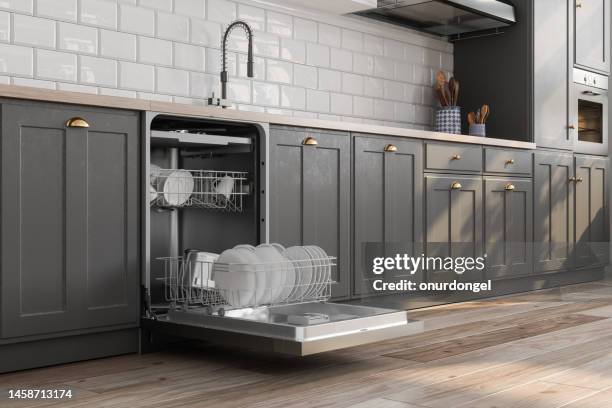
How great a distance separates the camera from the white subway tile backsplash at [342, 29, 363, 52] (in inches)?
174

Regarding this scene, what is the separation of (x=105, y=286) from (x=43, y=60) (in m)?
1.02

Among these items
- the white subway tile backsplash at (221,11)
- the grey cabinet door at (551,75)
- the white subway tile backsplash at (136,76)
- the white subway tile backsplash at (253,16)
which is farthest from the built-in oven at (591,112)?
the white subway tile backsplash at (136,76)

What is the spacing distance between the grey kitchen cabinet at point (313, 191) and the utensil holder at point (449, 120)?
145cm

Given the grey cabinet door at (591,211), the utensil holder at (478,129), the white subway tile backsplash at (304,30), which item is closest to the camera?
the white subway tile backsplash at (304,30)

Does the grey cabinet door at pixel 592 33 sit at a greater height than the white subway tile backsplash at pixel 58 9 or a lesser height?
greater

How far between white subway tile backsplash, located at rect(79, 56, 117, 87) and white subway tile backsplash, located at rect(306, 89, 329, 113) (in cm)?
117

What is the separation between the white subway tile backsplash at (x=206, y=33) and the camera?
3.62m

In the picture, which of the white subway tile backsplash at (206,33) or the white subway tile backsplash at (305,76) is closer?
the white subway tile backsplash at (206,33)

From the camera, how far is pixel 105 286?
2586 millimetres

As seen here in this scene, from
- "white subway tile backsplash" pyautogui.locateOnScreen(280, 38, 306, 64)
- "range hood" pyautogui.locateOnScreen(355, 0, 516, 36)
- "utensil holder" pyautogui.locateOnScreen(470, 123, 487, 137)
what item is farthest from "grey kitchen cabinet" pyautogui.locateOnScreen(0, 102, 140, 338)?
"utensil holder" pyautogui.locateOnScreen(470, 123, 487, 137)

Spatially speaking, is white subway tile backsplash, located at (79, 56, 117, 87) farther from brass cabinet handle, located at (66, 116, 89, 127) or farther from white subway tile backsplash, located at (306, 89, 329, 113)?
white subway tile backsplash, located at (306, 89, 329, 113)

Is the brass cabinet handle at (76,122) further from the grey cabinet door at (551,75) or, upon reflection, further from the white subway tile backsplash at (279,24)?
the grey cabinet door at (551,75)

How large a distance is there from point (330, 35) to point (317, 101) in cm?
37

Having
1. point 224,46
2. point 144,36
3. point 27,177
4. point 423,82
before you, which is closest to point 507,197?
point 423,82
